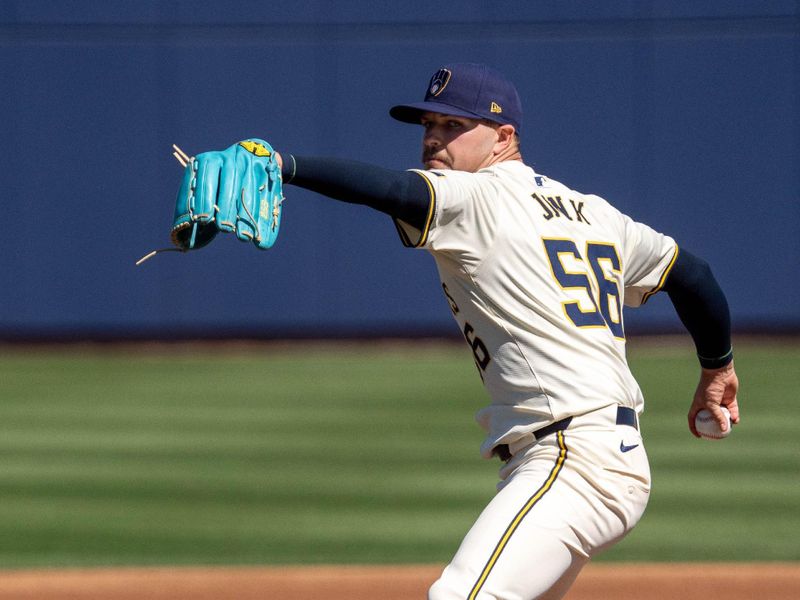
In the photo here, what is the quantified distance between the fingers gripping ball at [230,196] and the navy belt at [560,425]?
2.66ft

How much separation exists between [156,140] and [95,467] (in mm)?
7538

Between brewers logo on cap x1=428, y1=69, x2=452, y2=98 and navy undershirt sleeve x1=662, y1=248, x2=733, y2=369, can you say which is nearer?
brewers logo on cap x1=428, y1=69, x2=452, y2=98

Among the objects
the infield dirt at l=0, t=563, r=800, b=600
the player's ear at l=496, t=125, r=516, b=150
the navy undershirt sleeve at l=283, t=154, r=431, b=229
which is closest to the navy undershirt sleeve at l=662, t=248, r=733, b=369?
the player's ear at l=496, t=125, r=516, b=150

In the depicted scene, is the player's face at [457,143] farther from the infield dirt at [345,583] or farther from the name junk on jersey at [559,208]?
the infield dirt at [345,583]

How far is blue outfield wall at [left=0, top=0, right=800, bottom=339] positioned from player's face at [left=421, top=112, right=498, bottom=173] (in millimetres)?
→ 11928

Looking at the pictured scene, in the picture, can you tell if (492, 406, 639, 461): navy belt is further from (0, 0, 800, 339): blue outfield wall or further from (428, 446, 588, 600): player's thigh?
(0, 0, 800, 339): blue outfield wall

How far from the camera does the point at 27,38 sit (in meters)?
15.6

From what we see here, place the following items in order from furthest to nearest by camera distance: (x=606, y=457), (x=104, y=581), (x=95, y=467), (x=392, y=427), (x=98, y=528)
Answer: (x=392, y=427) < (x=95, y=467) < (x=98, y=528) < (x=104, y=581) < (x=606, y=457)

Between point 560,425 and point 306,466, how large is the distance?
5.67m

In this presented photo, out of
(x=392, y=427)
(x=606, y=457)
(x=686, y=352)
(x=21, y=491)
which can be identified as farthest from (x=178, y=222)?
(x=686, y=352)

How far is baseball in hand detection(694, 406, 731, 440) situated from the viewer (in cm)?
396

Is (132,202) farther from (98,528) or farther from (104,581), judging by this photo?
(104,581)

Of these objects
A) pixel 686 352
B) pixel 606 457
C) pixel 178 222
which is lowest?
pixel 686 352

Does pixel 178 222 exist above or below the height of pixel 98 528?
above
